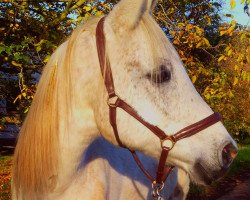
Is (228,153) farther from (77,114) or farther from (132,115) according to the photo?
(77,114)

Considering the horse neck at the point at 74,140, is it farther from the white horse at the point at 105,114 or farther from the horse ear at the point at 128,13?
the horse ear at the point at 128,13

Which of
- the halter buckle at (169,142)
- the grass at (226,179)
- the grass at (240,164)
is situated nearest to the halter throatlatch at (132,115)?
the halter buckle at (169,142)

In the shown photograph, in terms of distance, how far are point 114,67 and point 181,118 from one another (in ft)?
1.63

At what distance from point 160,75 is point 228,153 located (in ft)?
1.92

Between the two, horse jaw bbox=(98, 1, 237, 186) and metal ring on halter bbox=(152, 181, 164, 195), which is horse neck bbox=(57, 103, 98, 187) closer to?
horse jaw bbox=(98, 1, 237, 186)

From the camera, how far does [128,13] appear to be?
2.23 metres

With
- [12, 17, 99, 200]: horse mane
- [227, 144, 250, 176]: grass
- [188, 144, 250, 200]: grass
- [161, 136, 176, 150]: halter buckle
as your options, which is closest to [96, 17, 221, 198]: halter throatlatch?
[161, 136, 176, 150]: halter buckle

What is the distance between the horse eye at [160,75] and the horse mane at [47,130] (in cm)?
52

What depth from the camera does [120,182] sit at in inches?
114

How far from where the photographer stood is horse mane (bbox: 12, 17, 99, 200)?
2.39 metres

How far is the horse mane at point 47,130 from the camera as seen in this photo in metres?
2.39

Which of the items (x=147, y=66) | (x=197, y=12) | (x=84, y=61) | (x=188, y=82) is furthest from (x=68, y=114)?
(x=197, y=12)

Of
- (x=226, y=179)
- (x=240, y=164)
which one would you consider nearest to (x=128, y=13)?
(x=226, y=179)

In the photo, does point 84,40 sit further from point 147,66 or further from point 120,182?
point 120,182
